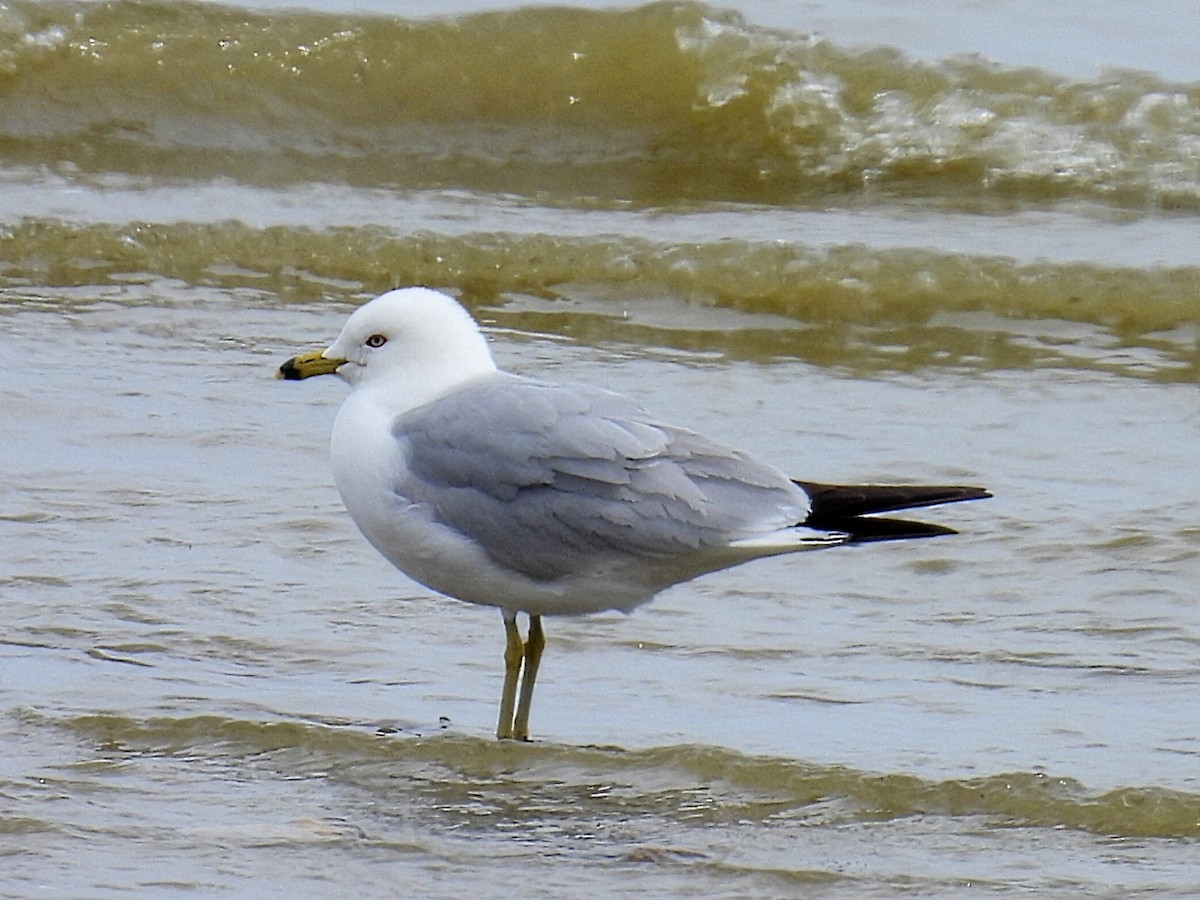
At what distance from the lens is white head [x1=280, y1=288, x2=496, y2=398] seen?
4.20 meters

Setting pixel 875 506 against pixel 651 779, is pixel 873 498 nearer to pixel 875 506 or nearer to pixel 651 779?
pixel 875 506

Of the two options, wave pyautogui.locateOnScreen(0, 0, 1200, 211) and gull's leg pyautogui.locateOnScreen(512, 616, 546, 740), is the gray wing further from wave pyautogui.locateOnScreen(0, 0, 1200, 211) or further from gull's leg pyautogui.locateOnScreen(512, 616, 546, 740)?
wave pyautogui.locateOnScreen(0, 0, 1200, 211)

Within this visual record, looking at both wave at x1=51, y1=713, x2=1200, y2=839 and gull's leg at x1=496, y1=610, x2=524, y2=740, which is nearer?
wave at x1=51, y1=713, x2=1200, y2=839

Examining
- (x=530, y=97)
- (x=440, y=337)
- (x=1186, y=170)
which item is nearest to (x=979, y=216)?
(x=1186, y=170)

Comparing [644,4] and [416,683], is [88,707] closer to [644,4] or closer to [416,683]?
[416,683]

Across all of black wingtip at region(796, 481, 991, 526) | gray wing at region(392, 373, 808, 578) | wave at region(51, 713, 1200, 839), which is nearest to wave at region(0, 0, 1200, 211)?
black wingtip at region(796, 481, 991, 526)

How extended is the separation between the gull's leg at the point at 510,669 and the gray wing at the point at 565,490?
0.17m

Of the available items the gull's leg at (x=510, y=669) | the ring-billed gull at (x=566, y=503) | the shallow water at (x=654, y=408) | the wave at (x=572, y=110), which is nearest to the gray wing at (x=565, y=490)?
the ring-billed gull at (x=566, y=503)

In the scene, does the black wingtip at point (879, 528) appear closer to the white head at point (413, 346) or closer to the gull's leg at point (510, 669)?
the gull's leg at point (510, 669)

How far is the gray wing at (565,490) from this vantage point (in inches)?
156

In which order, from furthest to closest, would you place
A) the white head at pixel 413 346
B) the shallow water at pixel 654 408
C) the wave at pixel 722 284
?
the wave at pixel 722 284 → the white head at pixel 413 346 → the shallow water at pixel 654 408

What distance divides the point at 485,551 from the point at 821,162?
16.5 feet

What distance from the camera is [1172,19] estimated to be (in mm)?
9570

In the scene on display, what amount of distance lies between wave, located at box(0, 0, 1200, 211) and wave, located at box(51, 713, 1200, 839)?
16.0ft
